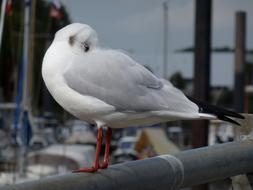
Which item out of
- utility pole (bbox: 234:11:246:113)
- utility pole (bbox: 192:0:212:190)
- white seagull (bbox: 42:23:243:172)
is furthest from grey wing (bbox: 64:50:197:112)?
utility pole (bbox: 234:11:246:113)

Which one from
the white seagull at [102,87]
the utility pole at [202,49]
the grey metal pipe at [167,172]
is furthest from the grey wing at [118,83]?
the utility pole at [202,49]

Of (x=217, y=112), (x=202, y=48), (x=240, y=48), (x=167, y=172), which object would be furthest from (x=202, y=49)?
(x=240, y=48)

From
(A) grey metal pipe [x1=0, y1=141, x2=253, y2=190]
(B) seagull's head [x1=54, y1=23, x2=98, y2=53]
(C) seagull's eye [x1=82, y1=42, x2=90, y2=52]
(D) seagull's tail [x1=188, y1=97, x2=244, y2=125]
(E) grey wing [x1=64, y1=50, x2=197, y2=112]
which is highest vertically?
(B) seagull's head [x1=54, y1=23, x2=98, y2=53]

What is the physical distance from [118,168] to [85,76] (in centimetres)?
62

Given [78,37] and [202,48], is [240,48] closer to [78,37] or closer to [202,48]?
[202,48]

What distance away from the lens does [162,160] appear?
2.71 meters

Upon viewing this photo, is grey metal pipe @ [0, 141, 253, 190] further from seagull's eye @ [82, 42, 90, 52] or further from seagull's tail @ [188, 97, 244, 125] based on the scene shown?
seagull's eye @ [82, 42, 90, 52]

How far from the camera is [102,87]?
304 centimetres

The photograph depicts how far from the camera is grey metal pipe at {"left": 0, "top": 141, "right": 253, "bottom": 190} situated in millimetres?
2281

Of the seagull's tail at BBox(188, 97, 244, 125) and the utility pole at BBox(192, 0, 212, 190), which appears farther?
the utility pole at BBox(192, 0, 212, 190)

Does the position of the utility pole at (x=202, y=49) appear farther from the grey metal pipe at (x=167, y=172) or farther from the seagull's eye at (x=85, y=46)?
the seagull's eye at (x=85, y=46)

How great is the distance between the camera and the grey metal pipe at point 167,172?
7.48 feet

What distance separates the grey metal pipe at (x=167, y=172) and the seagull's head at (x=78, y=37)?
1.98ft

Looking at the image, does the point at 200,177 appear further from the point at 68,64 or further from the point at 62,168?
the point at 62,168
